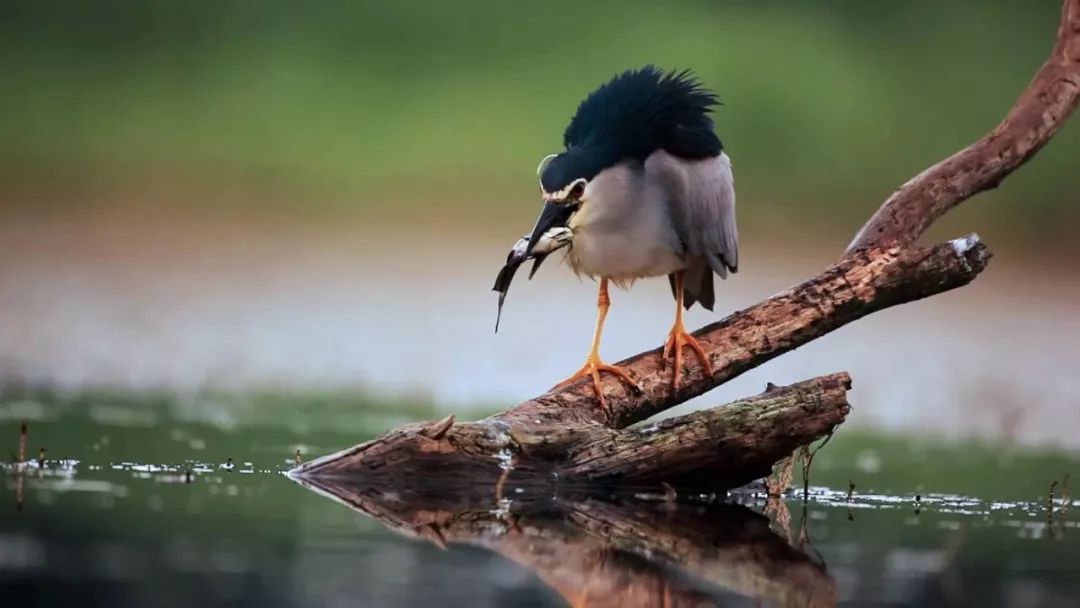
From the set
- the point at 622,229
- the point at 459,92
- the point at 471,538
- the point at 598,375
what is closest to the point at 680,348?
the point at 598,375

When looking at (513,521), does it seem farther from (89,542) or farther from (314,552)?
(89,542)

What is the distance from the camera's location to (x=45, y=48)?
14.1 m

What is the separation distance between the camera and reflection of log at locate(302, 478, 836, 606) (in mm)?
4328

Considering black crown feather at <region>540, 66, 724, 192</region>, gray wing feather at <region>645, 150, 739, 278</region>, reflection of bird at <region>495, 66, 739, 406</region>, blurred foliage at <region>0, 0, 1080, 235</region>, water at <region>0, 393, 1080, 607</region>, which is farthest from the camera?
blurred foliage at <region>0, 0, 1080, 235</region>

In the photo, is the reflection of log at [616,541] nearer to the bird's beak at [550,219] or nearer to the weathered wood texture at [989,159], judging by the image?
the bird's beak at [550,219]

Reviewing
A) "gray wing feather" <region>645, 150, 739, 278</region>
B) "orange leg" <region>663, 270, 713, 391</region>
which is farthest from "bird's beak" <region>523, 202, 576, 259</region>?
"orange leg" <region>663, 270, 713, 391</region>

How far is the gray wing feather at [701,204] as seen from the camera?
6348mm

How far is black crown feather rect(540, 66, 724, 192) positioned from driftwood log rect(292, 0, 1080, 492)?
67 cm

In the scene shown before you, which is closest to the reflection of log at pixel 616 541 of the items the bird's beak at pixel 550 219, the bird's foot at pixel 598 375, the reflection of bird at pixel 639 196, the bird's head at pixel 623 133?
the bird's foot at pixel 598 375

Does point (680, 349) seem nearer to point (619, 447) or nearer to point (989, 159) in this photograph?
point (619, 447)

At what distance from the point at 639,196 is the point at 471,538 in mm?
1689

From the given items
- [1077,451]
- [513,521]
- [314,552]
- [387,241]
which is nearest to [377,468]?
[513,521]

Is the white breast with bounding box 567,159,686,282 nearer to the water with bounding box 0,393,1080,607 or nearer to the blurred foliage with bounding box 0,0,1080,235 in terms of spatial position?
the water with bounding box 0,393,1080,607

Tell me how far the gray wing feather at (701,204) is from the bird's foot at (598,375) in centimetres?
55
